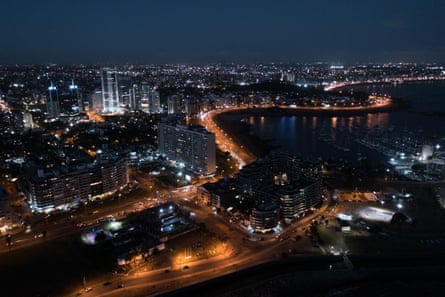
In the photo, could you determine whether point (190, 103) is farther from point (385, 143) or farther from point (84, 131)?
point (385, 143)

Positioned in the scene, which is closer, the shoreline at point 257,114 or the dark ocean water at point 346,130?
the dark ocean water at point 346,130

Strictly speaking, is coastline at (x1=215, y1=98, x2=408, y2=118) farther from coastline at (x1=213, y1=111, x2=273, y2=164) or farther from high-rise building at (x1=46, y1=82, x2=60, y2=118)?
high-rise building at (x1=46, y1=82, x2=60, y2=118)

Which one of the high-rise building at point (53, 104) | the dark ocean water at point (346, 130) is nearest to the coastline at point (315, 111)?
the dark ocean water at point (346, 130)

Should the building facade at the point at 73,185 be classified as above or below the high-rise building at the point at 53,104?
below

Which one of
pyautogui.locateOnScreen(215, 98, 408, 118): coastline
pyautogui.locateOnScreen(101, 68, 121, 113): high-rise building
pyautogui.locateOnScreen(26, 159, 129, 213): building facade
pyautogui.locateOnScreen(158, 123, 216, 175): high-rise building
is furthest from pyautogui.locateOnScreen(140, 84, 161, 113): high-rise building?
pyautogui.locateOnScreen(26, 159, 129, 213): building facade

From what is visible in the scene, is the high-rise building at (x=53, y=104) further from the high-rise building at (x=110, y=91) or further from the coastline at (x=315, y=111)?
the coastline at (x=315, y=111)

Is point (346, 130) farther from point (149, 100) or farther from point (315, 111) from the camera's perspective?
point (149, 100)

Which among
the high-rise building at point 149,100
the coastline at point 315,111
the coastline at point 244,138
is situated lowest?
the coastline at point 244,138
